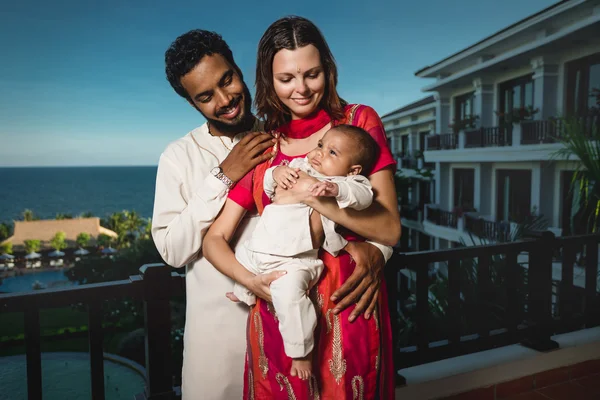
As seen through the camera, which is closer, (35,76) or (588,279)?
(588,279)

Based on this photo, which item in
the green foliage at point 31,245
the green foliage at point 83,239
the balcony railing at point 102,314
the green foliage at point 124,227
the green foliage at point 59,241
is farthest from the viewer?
the green foliage at point 59,241

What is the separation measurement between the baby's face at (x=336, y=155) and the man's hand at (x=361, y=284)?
203 mm

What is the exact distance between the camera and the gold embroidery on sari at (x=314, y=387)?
111cm

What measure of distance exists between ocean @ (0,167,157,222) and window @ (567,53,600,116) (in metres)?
64.0

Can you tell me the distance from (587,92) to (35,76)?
68457 millimetres

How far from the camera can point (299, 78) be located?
1126 millimetres

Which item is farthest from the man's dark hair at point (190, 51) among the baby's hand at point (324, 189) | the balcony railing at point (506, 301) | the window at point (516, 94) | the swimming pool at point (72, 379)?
the window at point (516, 94)

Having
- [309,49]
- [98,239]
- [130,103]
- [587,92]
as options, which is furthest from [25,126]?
[309,49]

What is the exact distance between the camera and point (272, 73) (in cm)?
117

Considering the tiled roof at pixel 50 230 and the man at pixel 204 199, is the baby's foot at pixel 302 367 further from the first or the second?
the tiled roof at pixel 50 230

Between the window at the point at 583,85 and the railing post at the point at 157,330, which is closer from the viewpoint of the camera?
the railing post at the point at 157,330

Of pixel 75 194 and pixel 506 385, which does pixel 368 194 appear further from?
pixel 75 194

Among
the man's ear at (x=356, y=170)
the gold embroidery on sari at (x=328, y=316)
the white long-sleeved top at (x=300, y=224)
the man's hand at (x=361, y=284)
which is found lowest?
the gold embroidery on sari at (x=328, y=316)

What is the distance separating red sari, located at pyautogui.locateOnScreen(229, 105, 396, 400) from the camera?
1.11 meters
